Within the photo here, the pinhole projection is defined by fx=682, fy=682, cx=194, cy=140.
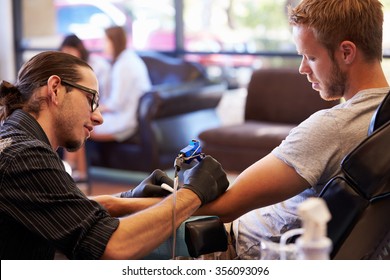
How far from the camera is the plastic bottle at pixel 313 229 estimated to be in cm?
88

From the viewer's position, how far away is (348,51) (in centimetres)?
178

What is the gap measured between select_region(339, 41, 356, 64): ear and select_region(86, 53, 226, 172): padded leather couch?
321 cm

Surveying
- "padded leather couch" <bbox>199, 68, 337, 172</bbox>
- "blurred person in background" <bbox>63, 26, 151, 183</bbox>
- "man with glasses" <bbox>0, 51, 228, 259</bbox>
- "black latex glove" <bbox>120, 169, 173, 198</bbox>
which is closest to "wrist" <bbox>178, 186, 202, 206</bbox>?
"man with glasses" <bbox>0, 51, 228, 259</bbox>

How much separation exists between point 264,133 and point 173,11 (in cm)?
225

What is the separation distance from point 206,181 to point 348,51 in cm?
50

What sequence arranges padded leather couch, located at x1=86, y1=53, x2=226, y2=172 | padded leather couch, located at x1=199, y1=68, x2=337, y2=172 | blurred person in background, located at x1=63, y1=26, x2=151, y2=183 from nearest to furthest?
padded leather couch, located at x1=199, y1=68, x2=337, y2=172 < padded leather couch, located at x1=86, y1=53, x2=226, y2=172 < blurred person in background, located at x1=63, y1=26, x2=151, y2=183

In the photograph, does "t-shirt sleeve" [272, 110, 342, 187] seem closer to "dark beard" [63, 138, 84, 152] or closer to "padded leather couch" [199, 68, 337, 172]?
"dark beard" [63, 138, 84, 152]

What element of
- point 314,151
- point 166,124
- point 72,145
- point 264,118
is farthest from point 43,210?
point 264,118

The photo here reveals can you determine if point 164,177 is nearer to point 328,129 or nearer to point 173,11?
point 328,129

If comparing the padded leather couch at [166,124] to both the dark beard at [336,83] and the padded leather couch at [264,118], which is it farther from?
the dark beard at [336,83]

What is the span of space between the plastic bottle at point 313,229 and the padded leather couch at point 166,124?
403cm

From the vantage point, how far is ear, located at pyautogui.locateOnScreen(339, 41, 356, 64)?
5.81 feet

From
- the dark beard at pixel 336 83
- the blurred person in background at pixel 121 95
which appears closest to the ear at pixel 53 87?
the dark beard at pixel 336 83
